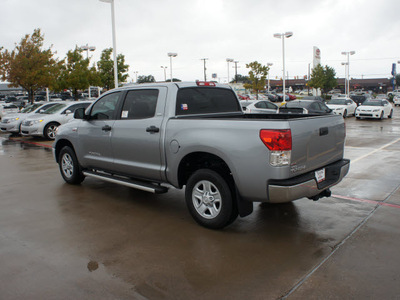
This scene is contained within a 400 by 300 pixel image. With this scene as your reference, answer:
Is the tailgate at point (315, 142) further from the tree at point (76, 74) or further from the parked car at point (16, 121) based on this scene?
the tree at point (76, 74)


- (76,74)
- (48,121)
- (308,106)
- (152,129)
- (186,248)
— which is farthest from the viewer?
(76,74)

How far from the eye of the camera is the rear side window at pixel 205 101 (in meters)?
5.45

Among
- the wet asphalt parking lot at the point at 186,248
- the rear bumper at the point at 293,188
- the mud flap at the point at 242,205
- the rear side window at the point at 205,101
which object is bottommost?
the wet asphalt parking lot at the point at 186,248

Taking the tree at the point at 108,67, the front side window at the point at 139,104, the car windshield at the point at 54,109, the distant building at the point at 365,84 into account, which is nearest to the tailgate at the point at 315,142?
the front side window at the point at 139,104

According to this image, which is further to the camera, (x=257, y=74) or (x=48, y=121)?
(x=257, y=74)

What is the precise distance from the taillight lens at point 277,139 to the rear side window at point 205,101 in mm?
1643

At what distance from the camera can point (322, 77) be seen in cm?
5703

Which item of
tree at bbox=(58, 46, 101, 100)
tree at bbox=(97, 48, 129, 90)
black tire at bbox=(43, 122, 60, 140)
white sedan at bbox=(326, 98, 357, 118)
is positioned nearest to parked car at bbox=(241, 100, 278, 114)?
white sedan at bbox=(326, 98, 357, 118)

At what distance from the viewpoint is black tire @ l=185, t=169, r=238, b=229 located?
4578mm

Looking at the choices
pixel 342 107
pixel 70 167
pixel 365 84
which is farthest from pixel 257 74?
pixel 365 84

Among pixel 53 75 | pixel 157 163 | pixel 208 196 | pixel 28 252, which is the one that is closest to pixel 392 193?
pixel 208 196

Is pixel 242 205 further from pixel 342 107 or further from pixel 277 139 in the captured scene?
pixel 342 107

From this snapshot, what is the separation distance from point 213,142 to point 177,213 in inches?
62.7

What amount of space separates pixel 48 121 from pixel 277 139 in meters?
13.8
